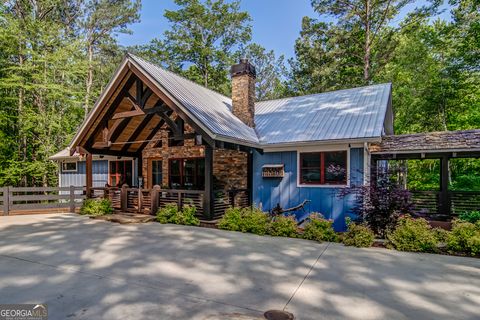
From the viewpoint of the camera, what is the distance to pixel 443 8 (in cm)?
1703

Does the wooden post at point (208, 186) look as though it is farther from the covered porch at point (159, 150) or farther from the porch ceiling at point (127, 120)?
the porch ceiling at point (127, 120)

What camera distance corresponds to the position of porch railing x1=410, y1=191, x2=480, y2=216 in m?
8.43

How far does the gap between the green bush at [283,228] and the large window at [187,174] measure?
4.32 m

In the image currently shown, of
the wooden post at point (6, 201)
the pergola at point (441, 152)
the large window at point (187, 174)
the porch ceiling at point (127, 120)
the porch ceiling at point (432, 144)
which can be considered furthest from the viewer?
the large window at point (187, 174)

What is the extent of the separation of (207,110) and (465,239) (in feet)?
24.2

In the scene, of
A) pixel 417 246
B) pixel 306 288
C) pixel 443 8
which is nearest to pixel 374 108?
pixel 417 246

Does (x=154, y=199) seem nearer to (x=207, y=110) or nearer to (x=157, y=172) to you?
(x=157, y=172)

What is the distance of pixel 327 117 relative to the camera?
958 cm

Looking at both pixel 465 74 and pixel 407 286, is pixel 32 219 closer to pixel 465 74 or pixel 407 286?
pixel 407 286

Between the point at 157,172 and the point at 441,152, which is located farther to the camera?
the point at 157,172

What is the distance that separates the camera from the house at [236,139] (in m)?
8.12

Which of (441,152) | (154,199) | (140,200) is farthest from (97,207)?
(441,152)

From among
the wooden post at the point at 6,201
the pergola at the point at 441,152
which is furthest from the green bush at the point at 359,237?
the wooden post at the point at 6,201

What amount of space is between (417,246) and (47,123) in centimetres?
2007
